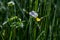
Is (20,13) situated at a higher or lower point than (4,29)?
higher

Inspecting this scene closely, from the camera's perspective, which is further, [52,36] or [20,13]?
[20,13]

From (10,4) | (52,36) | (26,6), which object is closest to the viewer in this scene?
(52,36)

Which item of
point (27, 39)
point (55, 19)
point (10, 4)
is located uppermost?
point (10, 4)

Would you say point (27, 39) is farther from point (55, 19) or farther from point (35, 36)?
point (55, 19)

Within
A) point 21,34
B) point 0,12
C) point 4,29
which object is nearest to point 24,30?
point 21,34

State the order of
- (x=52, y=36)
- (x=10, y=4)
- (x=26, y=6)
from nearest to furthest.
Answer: (x=52, y=36) < (x=10, y=4) < (x=26, y=6)

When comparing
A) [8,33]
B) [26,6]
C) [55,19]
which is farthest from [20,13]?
[55,19]

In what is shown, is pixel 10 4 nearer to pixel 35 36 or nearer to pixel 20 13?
pixel 20 13
